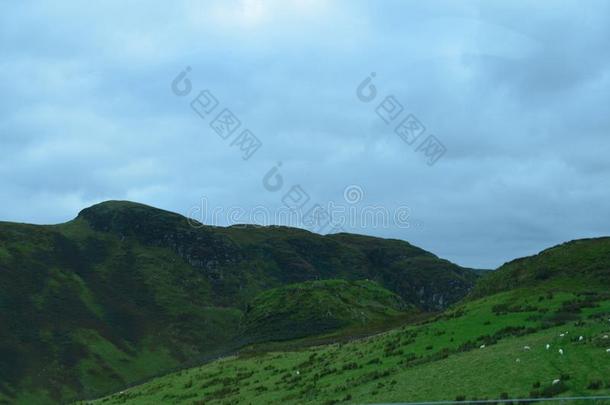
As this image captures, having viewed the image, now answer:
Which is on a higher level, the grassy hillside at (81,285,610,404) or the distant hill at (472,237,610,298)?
the distant hill at (472,237,610,298)

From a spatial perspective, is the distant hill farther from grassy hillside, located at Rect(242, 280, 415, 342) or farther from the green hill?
Result: grassy hillside, located at Rect(242, 280, 415, 342)

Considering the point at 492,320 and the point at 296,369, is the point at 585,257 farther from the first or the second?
the point at 296,369

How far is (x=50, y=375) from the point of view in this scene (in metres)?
185

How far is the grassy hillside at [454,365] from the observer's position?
105 feet

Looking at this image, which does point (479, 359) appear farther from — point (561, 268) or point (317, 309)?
point (317, 309)

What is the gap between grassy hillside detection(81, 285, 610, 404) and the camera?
32.0 metres

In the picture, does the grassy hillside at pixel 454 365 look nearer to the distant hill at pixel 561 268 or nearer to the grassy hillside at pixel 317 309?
the distant hill at pixel 561 268

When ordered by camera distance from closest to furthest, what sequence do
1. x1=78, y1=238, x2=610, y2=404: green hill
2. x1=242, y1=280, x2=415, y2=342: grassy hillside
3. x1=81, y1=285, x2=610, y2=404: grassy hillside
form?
x1=81, y1=285, x2=610, y2=404: grassy hillside, x1=78, y1=238, x2=610, y2=404: green hill, x1=242, y1=280, x2=415, y2=342: grassy hillside

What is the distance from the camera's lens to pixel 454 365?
38.6 metres

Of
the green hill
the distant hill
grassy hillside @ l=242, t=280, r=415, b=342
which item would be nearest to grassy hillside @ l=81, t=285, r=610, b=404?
the green hill

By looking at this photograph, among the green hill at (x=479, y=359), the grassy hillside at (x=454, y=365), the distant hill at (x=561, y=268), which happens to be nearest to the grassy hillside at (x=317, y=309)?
the distant hill at (x=561, y=268)

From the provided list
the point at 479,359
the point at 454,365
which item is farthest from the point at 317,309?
the point at 479,359

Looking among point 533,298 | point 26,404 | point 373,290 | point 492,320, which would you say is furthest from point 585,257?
point 26,404

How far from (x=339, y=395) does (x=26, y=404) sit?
505 ft
